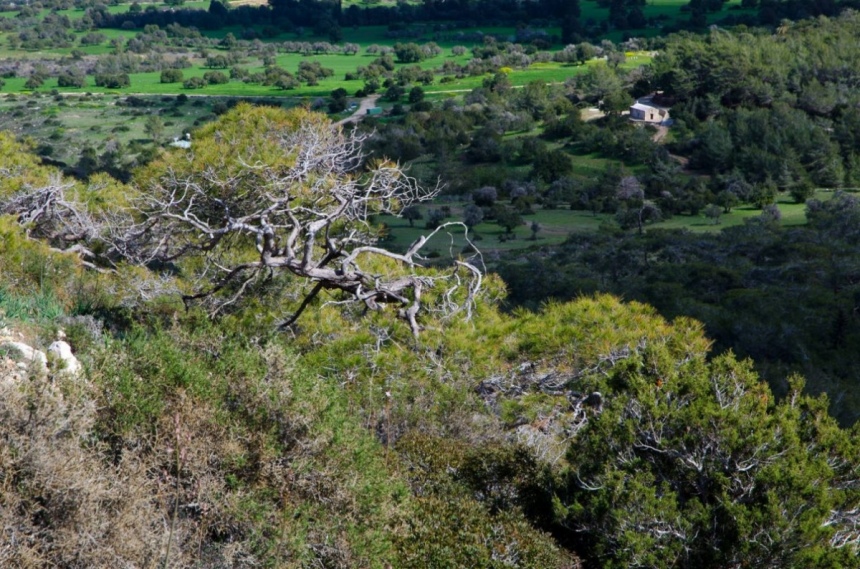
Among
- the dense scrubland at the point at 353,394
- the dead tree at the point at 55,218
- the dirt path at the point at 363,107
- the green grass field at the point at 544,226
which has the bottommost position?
the dirt path at the point at 363,107

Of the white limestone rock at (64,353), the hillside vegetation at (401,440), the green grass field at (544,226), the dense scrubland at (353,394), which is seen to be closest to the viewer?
the hillside vegetation at (401,440)

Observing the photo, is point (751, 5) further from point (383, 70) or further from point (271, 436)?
point (271, 436)

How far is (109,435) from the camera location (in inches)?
202

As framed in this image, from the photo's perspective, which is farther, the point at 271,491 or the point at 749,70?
the point at 749,70

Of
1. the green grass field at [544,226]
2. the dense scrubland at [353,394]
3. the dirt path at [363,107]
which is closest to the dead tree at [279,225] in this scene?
the dense scrubland at [353,394]

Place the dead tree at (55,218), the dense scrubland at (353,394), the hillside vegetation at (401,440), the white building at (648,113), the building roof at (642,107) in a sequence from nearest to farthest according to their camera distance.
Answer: the hillside vegetation at (401,440) → the dense scrubland at (353,394) → the dead tree at (55,218) → the white building at (648,113) → the building roof at (642,107)

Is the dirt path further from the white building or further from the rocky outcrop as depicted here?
the rocky outcrop

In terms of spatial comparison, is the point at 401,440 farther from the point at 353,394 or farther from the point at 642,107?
the point at 642,107

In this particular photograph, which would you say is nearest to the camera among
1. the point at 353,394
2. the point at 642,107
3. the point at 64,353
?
the point at 64,353

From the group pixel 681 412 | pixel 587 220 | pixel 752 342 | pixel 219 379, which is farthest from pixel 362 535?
pixel 587 220

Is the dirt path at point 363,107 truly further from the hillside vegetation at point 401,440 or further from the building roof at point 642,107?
the hillside vegetation at point 401,440

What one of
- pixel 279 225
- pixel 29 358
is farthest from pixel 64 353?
pixel 279 225

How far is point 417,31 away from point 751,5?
1304 inches

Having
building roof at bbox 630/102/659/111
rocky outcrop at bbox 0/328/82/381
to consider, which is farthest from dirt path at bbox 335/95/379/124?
rocky outcrop at bbox 0/328/82/381
